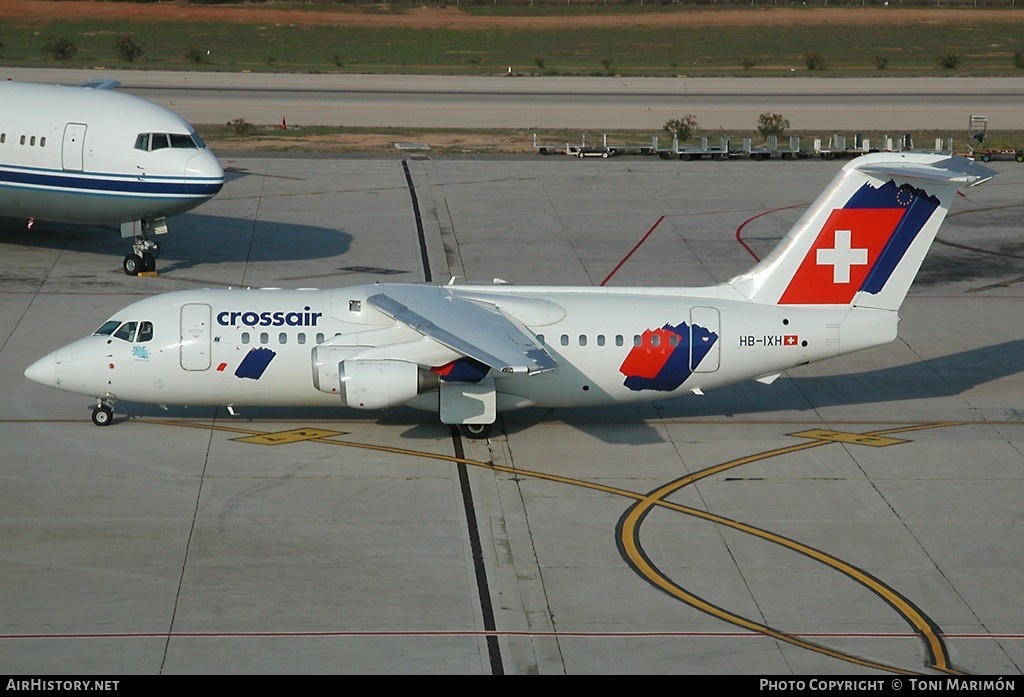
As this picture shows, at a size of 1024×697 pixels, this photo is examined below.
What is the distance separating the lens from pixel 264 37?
110 m

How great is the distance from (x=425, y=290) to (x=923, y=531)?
1111 centimetres

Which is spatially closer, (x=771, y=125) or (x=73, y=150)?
(x=73, y=150)

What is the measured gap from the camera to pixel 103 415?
2922cm

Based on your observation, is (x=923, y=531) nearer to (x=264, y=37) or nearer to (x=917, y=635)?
(x=917, y=635)

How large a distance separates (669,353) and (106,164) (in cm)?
2050

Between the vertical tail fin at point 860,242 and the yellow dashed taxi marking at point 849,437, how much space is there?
280cm

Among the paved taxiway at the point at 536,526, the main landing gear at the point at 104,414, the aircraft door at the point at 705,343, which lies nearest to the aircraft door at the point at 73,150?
the paved taxiway at the point at 536,526

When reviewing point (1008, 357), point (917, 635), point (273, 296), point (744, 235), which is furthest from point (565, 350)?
point (744, 235)

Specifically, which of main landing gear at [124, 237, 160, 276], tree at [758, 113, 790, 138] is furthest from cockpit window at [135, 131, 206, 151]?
tree at [758, 113, 790, 138]

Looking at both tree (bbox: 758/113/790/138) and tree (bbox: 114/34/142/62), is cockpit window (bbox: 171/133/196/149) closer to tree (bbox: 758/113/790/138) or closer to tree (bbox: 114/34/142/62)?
tree (bbox: 758/113/790/138)

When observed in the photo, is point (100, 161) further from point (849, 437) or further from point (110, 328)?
point (849, 437)

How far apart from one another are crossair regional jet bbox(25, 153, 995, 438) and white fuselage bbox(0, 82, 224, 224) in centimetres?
1302

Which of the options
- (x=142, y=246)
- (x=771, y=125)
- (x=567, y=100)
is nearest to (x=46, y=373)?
(x=142, y=246)

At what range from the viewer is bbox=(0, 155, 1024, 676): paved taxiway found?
20.4 m
